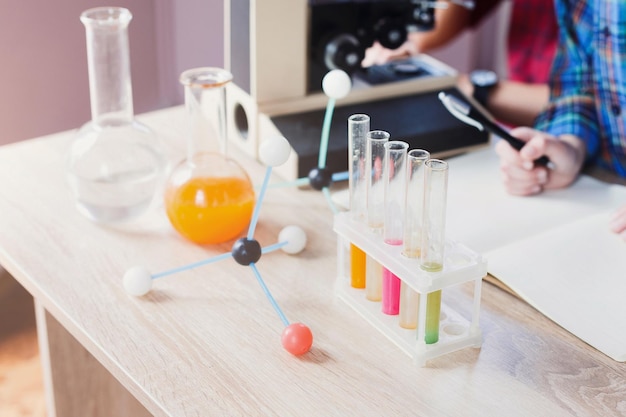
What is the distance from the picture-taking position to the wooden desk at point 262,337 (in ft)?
2.68

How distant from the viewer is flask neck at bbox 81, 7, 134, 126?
108 centimetres

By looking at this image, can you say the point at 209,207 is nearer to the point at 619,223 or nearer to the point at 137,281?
the point at 137,281

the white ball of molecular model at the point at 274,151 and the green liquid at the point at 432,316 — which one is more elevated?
the white ball of molecular model at the point at 274,151

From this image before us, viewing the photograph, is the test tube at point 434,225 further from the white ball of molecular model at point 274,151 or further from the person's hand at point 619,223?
the person's hand at point 619,223

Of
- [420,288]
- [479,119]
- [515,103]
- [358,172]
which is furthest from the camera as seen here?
[515,103]

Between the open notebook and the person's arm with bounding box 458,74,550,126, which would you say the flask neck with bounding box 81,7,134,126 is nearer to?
the open notebook

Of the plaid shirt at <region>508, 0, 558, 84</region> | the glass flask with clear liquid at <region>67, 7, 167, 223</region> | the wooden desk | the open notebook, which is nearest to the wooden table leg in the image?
the wooden desk

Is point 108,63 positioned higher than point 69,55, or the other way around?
point 108,63

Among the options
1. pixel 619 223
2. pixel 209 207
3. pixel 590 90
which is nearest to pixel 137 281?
pixel 209 207

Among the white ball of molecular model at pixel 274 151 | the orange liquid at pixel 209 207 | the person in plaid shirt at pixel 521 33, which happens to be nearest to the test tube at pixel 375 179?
the white ball of molecular model at pixel 274 151

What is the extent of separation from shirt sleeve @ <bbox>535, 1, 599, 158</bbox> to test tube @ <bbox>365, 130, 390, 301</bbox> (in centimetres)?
59

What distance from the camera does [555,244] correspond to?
42.1 inches

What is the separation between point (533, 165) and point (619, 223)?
0.17m

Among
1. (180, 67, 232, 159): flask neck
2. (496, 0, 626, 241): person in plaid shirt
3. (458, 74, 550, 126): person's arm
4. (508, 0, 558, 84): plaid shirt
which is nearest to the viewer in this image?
(180, 67, 232, 159): flask neck
